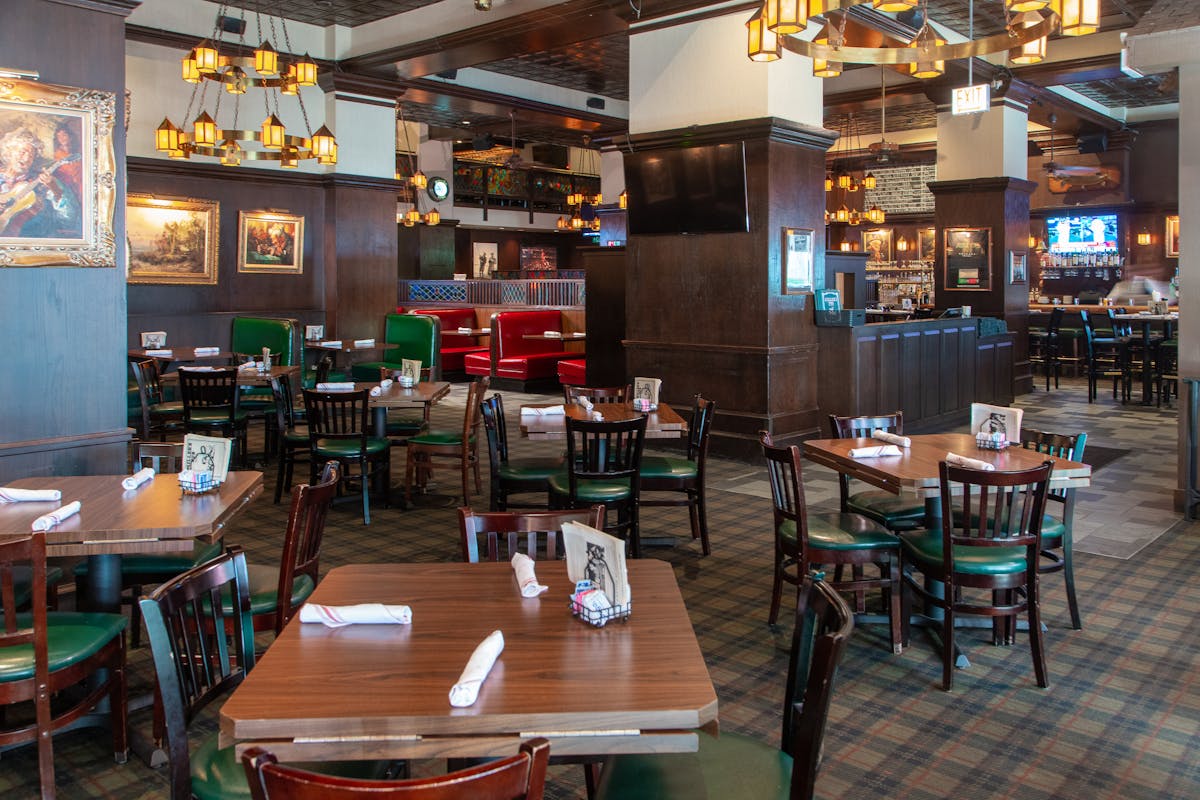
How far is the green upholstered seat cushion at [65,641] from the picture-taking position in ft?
8.98

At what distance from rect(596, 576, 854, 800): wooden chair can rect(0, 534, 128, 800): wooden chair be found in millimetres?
1639

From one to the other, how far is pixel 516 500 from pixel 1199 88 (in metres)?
5.30

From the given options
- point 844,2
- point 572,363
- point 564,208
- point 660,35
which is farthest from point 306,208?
point 564,208

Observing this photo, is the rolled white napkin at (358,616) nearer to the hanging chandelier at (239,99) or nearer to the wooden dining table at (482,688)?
the wooden dining table at (482,688)

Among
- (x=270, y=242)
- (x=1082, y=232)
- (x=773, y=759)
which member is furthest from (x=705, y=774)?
(x=1082, y=232)

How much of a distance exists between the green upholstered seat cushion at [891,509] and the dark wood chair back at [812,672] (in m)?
2.35

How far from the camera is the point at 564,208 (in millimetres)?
23797

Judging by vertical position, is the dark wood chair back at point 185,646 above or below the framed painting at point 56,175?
below

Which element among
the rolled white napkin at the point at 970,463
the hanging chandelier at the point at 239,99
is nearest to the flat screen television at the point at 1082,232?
the hanging chandelier at the point at 239,99

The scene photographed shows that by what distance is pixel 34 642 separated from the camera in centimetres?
267

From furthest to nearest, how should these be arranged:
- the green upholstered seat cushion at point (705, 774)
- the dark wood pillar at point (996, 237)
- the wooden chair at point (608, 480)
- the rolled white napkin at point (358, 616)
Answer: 1. the dark wood pillar at point (996, 237)
2. the wooden chair at point (608, 480)
3. the rolled white napkin at point (358, 616)
4. the green upholstered seat cushion at point (705, 774)

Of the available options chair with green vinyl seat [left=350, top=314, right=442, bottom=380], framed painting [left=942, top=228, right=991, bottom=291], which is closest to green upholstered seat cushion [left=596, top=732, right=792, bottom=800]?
chair with green vinyl seat [left=350, top=314, right=442, bottom=380]

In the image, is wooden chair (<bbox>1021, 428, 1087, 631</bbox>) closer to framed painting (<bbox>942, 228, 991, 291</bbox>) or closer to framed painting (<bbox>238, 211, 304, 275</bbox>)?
framed painting (<bbox>942, 228, 991, 291</bbox>)

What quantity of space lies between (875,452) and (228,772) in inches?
119
